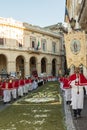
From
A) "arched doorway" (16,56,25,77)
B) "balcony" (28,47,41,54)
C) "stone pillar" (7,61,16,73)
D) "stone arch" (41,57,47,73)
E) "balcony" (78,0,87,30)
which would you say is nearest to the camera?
"balcony" (78,0,87,30)

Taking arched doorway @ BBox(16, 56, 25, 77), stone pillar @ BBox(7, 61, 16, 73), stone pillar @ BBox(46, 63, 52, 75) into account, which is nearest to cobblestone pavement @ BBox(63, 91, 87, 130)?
stone pillar @ BBox(7, 61, 16, 73)

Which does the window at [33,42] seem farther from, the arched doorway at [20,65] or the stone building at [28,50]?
the arched doorway at [20,65]

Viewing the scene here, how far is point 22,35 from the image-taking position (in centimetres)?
5494

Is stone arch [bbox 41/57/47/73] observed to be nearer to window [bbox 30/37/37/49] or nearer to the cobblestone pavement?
window [bbox 30/37/37/49]

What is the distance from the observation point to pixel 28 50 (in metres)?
55.7

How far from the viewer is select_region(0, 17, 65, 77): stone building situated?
50.7 metres

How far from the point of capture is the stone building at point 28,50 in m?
50.7

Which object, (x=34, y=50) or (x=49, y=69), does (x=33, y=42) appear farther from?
(x=49, y=69)

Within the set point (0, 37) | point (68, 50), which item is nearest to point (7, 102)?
point (68, 50)

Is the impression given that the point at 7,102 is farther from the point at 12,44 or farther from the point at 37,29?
the point at 37,29

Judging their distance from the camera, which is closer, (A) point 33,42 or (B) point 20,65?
(B) point 20,65

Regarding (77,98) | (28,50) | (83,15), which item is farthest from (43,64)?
(77,98)

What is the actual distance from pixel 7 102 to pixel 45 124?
899cm

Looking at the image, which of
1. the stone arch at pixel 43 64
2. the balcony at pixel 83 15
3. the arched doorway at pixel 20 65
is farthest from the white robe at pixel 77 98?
the stone arch at pixel 43 64
